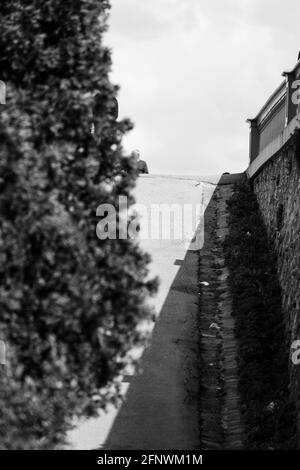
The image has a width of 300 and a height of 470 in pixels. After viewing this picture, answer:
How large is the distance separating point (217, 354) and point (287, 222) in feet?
9.67

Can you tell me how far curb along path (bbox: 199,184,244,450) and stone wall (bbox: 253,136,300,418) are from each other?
112 cm

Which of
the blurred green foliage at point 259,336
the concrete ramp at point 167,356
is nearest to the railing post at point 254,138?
the concrete ramp at point 167,356

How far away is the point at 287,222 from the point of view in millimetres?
17469

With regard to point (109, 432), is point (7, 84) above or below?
above

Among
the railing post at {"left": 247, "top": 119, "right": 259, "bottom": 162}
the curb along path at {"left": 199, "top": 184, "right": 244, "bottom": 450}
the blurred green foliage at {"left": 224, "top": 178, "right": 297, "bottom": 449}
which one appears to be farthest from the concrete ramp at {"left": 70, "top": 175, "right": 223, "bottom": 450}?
the railing post at {"left": 247, "top": 119, "right": 259, "bottom": 162}

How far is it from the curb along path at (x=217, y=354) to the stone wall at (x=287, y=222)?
1117 mm

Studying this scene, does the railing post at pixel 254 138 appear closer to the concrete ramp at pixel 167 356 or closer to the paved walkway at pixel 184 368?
the concrete ramp at pixel 167 356

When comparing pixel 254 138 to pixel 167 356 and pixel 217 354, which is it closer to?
pixel 217 354

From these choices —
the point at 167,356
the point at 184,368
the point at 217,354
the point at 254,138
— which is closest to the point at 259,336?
the point at 217,354
